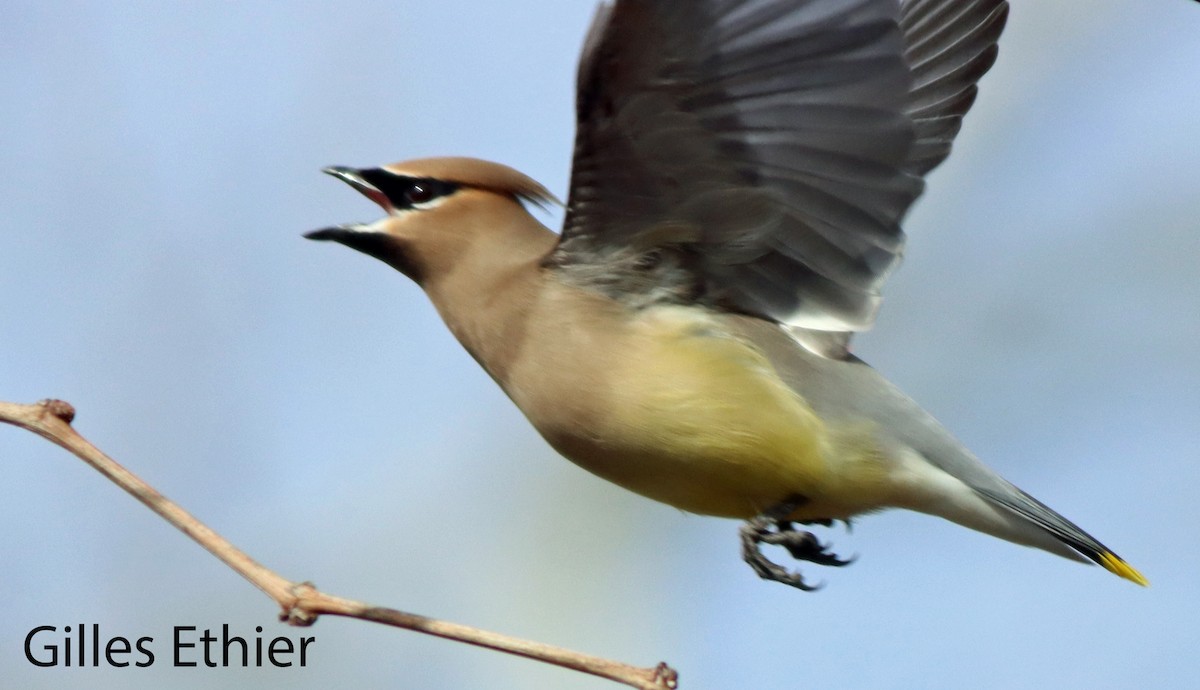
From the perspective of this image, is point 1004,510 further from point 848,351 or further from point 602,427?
point 602,427

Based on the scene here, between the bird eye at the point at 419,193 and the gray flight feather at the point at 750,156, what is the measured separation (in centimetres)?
37

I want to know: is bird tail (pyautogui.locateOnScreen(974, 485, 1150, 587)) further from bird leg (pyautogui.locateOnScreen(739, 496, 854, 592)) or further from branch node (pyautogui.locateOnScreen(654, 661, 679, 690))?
branch node (pyautogui.locateOnScreen(654, 661, 679, 690))

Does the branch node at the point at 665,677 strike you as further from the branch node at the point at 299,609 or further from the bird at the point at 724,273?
the bird at the point at 724,273

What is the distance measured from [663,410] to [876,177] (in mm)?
780

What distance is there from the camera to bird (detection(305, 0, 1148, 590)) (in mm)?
3398

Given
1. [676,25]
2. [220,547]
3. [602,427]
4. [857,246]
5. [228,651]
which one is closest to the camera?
[220,547]

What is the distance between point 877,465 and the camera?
3760 mm

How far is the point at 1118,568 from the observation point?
3.84 m

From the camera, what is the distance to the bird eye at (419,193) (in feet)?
12.5

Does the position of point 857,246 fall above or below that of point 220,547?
above

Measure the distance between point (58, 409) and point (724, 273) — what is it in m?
1.74

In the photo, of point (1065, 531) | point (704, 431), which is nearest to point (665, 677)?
point (704, 431)

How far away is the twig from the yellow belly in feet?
3.33

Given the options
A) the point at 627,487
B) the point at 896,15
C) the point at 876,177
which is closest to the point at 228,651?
the point at 627,487
